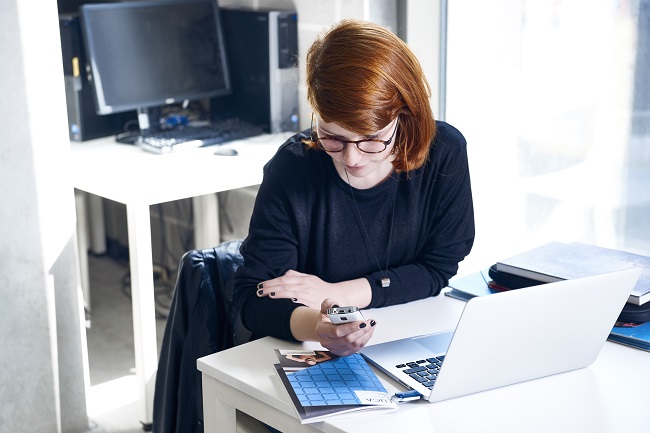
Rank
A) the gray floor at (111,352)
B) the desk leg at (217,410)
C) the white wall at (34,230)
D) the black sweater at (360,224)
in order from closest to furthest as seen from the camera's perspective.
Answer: the desk leg at (217,410) → the black sweater at (360,224) → the white wall at (34,230) → the gray floor at (111,352)

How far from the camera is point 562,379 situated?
137 centimetres

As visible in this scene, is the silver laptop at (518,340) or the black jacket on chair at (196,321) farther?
the black jacket on chair at (196,321)

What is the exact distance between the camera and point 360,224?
172cm

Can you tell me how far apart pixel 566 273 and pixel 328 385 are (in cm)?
57

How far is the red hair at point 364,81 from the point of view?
1.50 metres

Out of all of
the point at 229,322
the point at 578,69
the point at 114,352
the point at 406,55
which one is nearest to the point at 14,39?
the point at 229,322

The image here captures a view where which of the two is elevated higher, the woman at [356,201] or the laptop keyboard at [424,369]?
the woman at [356,201]

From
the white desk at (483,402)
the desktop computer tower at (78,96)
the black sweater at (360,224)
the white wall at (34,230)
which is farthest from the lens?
the desktop computer tower at (78,96)

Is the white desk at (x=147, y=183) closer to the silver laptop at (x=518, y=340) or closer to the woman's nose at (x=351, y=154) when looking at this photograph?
the woman's nose at (x=351, y=154)

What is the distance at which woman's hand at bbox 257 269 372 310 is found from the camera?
5.12 feet

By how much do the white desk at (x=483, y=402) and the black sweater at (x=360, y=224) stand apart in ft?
0.59

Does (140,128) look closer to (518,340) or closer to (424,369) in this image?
(424,369)

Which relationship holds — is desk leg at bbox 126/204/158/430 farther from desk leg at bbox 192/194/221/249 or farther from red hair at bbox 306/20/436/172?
red hair at bbox 306/20/436/172

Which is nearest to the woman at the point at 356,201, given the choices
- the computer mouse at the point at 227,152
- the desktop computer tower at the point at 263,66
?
the computer mouse at the point at 227,152
